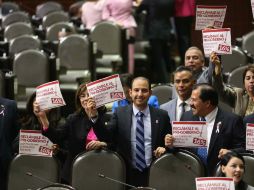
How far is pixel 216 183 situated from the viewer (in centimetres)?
487

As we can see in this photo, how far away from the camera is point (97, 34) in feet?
30.8

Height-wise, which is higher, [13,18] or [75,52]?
[13,18]

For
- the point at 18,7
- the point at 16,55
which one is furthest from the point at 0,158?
the point at 18,7

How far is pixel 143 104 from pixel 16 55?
2.92 m

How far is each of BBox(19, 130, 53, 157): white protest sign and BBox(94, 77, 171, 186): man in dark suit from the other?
0.49 m

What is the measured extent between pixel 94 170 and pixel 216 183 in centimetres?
117

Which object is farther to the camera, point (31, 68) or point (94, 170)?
point (31, 68)

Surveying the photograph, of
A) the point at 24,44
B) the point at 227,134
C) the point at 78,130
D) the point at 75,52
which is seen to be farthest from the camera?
the point at 24,44

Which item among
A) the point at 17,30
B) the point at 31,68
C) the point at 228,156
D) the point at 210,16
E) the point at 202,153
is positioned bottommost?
the point at 202,153

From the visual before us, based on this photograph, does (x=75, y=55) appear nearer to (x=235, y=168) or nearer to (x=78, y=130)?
(x=78, y=130)

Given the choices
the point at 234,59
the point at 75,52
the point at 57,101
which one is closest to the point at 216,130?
the point at 57,101

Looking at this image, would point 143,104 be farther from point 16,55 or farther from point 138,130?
point 16,55

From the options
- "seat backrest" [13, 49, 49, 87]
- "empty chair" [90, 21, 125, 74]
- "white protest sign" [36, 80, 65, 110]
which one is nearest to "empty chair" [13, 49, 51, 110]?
"seat backrest" [13, 49, 49, 87]

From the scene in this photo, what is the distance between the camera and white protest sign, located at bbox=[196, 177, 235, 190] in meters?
4.85
